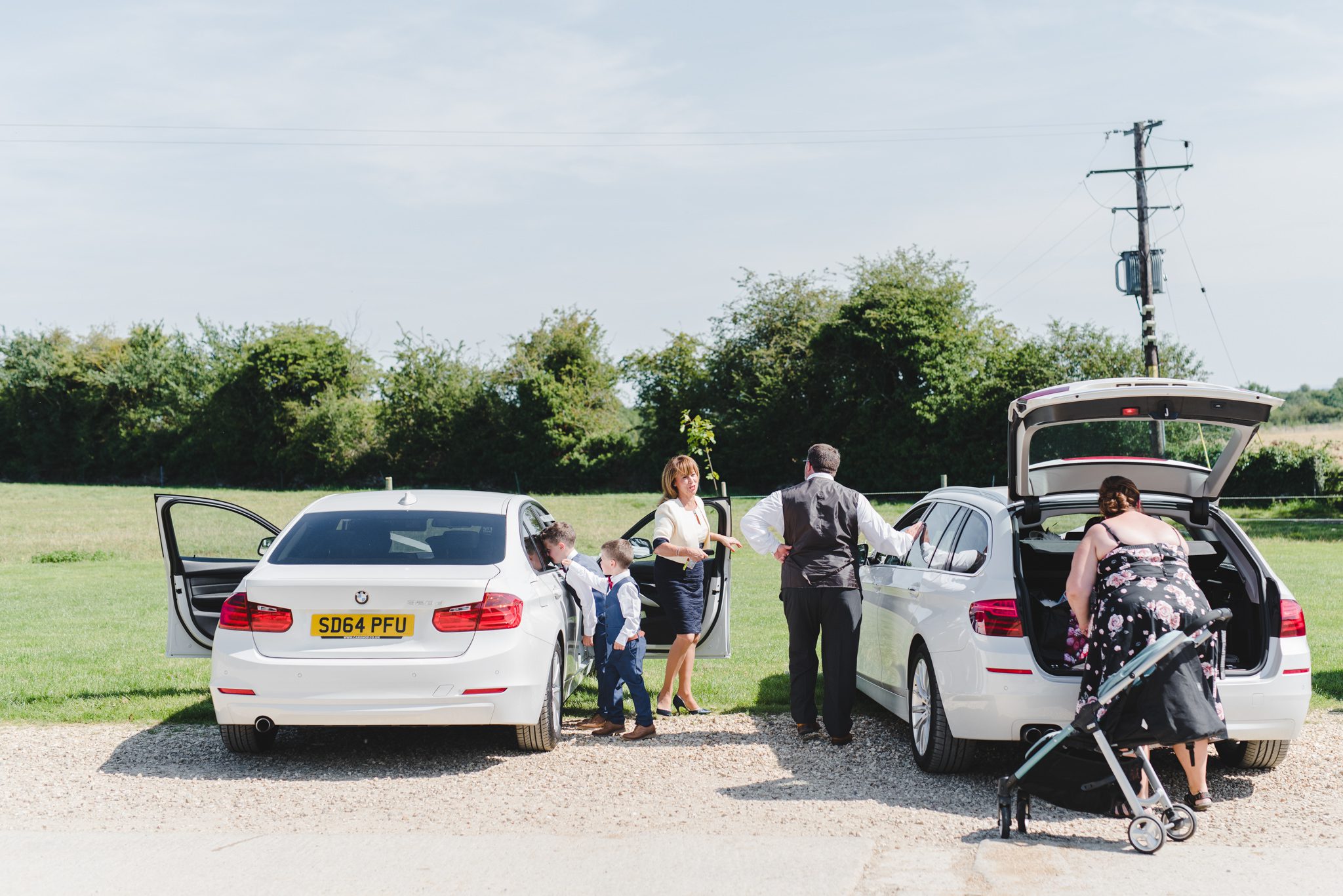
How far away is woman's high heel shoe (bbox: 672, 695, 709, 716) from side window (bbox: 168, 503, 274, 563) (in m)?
3.25

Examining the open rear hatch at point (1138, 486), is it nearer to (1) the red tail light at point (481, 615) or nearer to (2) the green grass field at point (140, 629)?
(2) the green grass field at point (140, 629)

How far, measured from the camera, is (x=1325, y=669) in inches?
386

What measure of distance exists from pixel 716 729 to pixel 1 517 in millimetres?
37252

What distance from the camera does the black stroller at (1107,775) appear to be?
16.3 ft

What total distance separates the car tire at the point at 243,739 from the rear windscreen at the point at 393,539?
1021 mm

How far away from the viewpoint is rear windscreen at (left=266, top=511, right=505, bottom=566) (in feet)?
22.4

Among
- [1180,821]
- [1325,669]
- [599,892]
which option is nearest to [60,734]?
[599,892]

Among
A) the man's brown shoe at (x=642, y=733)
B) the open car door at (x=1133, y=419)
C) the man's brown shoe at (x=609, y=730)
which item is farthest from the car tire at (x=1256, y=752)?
the man's brown shoe at (x=609, y=730)

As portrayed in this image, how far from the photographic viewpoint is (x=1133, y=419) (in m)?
6.41

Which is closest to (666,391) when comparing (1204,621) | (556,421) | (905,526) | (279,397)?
(556,421)

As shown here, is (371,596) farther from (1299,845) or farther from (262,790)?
(1299,845)

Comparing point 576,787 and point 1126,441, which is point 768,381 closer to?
point 1126,441

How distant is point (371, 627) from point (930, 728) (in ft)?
10.2

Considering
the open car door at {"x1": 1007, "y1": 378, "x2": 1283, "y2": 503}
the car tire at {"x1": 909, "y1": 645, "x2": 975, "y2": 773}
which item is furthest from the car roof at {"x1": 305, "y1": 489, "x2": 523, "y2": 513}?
the open car door at {"x1": 1007, "y1": 378, "x2": 1283, "y2": 503}
